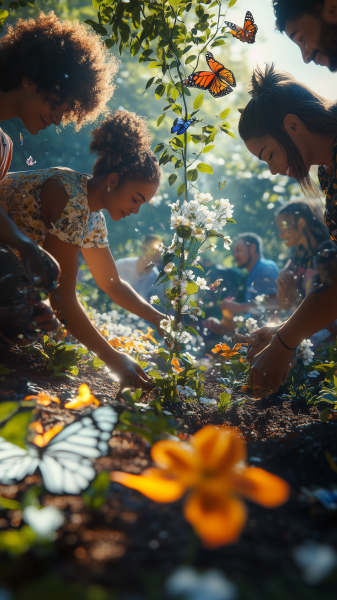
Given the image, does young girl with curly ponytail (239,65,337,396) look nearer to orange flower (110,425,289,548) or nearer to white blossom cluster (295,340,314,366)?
white blossom cluster (295,340,314,366)

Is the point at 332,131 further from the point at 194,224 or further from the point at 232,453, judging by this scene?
the point at 232,453

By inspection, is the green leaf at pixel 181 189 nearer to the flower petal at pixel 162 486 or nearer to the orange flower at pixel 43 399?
the orange flower at pixel 43 399

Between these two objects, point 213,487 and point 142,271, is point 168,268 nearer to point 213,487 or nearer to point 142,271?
point 213,487

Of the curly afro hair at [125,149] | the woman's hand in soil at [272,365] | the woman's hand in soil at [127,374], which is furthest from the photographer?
the curly afro hair at [125,149]

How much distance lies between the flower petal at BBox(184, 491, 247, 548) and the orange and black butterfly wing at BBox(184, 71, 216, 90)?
193 cm

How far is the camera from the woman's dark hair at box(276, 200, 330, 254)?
136 inches

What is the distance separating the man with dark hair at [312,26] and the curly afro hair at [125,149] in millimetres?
967

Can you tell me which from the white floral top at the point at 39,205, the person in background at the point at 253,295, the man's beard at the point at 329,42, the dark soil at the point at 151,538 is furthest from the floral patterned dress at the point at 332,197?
the person in background at the point at 253,295

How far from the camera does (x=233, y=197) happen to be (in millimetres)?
8461

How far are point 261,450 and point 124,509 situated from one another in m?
0.65

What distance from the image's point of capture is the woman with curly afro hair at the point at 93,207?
1.57 meters

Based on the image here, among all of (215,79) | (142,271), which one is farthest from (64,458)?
(142,271)

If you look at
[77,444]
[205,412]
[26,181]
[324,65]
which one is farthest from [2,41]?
[205,412]

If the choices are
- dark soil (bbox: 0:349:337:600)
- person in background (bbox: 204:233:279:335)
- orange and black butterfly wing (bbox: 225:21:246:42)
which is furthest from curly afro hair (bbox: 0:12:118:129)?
person in background (bbox: 204:233:279:335)
